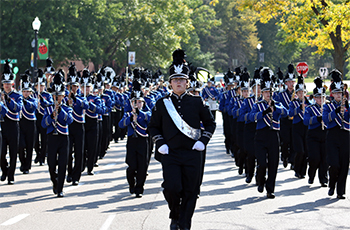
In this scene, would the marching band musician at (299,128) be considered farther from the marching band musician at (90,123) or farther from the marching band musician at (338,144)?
the marching band musician at (90,123)

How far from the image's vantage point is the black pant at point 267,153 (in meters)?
12.0

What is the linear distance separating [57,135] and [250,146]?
13.9ft

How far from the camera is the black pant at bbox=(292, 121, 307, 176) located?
15141 millimetres

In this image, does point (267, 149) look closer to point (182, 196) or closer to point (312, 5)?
point (182, 196)

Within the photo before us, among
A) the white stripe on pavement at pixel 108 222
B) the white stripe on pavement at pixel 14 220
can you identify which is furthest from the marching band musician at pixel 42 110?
the white stripe on pavement at pixel 108 222

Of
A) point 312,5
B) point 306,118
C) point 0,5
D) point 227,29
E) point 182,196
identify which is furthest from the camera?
point 227,29

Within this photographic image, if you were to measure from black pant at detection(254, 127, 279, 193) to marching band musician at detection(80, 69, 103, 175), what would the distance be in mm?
4412

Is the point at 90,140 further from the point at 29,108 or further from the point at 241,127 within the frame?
the point at 241,127

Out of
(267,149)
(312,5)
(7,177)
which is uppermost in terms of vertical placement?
(312,5)

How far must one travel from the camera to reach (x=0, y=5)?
128ft

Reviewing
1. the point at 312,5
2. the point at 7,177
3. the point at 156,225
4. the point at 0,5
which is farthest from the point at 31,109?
the point at 0,5

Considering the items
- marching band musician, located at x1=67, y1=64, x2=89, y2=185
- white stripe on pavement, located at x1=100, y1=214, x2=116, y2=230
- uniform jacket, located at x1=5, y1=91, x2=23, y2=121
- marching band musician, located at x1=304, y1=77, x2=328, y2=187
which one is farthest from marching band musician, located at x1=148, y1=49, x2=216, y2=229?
uniform jacket, located at x1=5, y1=91, x2=23, y2=121

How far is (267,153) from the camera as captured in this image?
12367 millimetres

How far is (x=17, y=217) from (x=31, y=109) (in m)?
6.29
